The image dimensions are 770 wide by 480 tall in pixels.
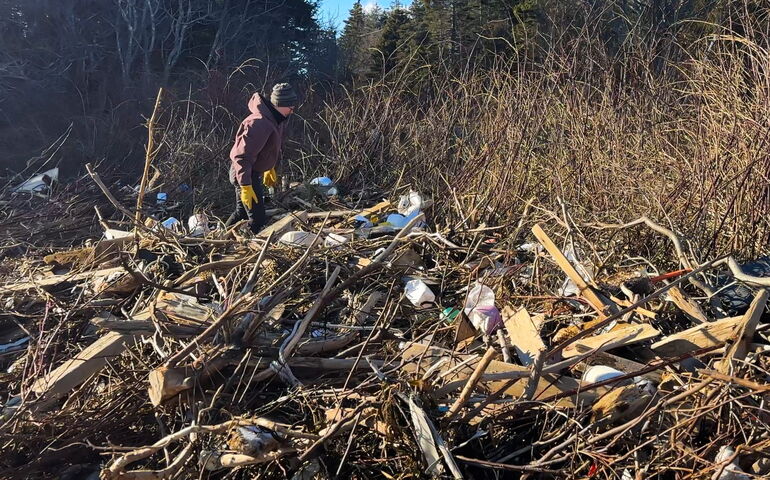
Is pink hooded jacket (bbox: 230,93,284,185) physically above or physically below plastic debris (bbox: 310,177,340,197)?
above

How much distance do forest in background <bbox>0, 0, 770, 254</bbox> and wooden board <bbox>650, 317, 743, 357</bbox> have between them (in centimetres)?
98

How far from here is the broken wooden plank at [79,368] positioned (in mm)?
2480

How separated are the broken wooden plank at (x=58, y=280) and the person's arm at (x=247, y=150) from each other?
127 centimetres

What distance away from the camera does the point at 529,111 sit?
440 centimetres

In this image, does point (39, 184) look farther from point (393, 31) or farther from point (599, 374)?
point (393, 31)

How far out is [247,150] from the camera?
14.8 feet

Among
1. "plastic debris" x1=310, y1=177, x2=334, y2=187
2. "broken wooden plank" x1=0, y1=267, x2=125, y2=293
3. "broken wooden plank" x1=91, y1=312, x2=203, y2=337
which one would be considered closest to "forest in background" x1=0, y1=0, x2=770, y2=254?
"plastic debris" x1=310, y1=177, x2=334, y2=187

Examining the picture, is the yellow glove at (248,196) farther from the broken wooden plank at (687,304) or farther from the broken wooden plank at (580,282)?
the broken wooden plank at (687,304)

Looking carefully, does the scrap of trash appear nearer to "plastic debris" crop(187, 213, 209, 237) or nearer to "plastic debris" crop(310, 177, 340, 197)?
"plastic debris" crop(187, 213, 209, 237)

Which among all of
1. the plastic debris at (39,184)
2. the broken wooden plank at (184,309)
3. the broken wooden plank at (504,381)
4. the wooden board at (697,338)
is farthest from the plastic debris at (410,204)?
the plastic debris at (39,184)

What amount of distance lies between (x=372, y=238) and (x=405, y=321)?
115 cm

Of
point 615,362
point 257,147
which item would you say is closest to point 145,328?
point 615,362

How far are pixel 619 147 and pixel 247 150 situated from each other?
2863 mm

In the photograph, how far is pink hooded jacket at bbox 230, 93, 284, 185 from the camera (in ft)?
14.8
